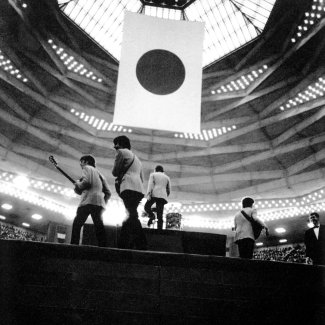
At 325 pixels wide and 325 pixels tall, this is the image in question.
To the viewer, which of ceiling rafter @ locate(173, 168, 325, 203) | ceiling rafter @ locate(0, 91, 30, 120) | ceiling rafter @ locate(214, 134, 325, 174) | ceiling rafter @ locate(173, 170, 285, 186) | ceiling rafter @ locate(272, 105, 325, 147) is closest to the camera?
ceiling rafter @ locate(272, 105, 325, 147)

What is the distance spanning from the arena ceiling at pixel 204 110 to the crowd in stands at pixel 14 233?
2.65m

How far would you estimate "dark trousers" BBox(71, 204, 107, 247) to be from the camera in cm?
629

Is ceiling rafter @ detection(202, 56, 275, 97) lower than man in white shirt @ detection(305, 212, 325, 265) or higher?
higher

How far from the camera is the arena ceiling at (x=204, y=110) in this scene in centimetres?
1817

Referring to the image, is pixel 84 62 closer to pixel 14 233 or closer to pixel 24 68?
pixel 24 68

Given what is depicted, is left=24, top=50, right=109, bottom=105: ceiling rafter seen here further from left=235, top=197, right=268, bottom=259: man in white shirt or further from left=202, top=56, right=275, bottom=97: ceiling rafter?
left=235, top=197, right=268, bottom=259: man in white shirt

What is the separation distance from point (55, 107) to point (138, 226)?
53.5ft

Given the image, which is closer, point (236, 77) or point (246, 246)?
point (246, 246)

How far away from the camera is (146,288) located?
14.4 ft

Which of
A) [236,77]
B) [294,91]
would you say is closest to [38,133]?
[236,77]

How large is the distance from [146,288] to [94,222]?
7.28 ft

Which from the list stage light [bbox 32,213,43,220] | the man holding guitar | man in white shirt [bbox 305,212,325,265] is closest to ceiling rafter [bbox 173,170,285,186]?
stage light [bbox 32,213,43,220]

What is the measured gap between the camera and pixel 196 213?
23.4 m

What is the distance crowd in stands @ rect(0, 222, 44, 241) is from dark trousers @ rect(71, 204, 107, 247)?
664 inches
